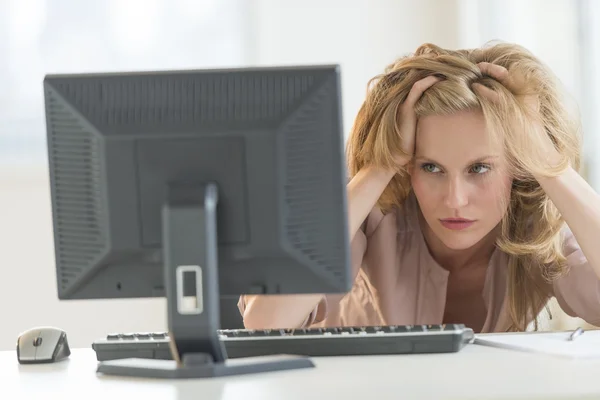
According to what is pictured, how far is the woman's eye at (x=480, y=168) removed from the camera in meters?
1.74

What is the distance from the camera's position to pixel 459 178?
5.63 feet

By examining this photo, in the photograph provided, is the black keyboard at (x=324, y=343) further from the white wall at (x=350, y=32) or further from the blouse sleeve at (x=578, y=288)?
the white wall at (x=350, y=32)

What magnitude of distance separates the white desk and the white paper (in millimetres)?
30

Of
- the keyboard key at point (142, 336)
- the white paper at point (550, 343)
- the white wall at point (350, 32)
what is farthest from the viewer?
the white wall at point (350, 32)

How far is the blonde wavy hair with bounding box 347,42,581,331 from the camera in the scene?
5.61 ft

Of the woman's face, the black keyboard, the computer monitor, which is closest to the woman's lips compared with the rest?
the woman's face

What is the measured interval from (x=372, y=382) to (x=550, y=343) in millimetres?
A: 392

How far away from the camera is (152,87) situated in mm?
1180

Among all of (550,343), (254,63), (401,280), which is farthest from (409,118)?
(254,63)

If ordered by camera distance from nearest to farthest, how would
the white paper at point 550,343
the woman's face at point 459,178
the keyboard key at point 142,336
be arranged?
1. the white paper at point 550,343
2. the keyboard key at point 142,336
3. the woman's face at point 459,178

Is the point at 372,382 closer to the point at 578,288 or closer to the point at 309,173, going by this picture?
the point at 309,173

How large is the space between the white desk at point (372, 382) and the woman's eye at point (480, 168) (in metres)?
0.51

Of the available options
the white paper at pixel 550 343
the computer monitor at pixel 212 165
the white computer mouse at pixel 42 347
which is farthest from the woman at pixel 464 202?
the computer monitor at pixel 212 165

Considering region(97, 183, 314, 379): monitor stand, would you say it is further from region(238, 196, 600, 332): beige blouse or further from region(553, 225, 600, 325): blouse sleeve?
region(553, 225, 600, 325): blouse sleeve
